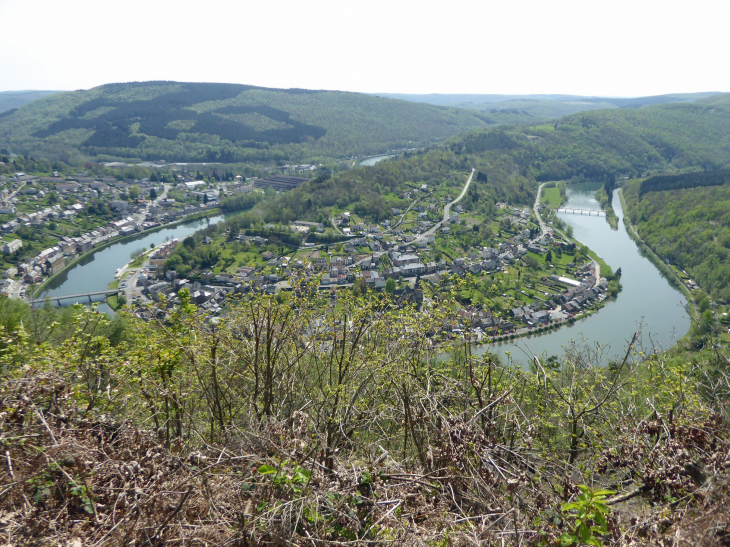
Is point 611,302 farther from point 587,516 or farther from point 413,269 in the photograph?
point 587,516

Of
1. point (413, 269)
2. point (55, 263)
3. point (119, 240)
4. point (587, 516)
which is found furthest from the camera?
point (119, 240)

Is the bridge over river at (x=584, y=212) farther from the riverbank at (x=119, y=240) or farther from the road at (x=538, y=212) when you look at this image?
the riverbank at (x=119, y=240)

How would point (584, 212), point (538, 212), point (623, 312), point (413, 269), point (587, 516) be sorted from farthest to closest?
point (584, 212), point (538, 212), point (413, 269), point (623, 312), point (587, 516)

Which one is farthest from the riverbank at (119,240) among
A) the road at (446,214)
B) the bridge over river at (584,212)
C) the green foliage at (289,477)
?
the bridge over river at (584,212)

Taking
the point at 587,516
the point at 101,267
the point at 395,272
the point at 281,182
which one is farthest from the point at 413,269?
the point at 281,182

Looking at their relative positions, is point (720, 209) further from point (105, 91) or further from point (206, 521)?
point (105, 91)
